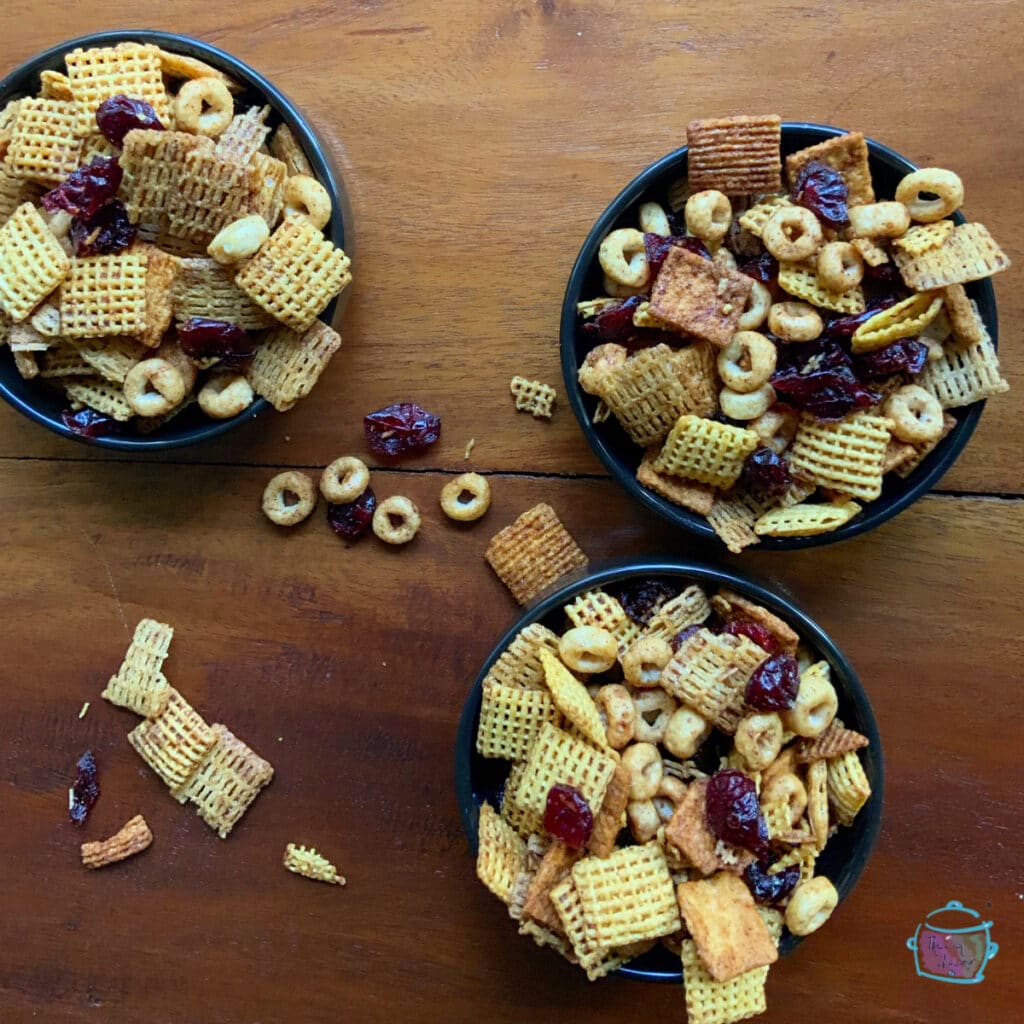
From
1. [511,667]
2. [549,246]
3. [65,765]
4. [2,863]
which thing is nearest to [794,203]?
[549,246]

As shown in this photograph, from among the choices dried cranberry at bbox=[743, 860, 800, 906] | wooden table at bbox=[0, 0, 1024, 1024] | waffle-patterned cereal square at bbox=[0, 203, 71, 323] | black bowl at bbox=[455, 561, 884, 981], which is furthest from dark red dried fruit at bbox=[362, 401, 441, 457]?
dried cranberry at bbox=[743, 860, 800, 906]

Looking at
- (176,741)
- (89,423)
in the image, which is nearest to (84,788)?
(176,741)

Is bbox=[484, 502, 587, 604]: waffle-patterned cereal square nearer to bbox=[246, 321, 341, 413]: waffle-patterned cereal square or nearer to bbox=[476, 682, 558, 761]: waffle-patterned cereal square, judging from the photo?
bbox=[476, 682, 558, 761]: waffle-patterned cereal square

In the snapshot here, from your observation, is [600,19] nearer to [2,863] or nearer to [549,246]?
[549,246]

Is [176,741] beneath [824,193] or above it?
beneath

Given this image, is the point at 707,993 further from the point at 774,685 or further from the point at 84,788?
the point at 84,788
